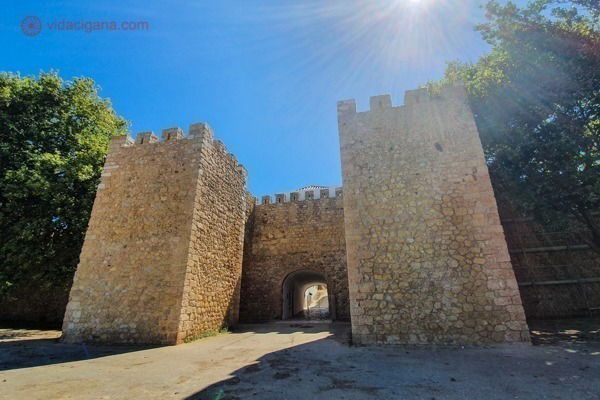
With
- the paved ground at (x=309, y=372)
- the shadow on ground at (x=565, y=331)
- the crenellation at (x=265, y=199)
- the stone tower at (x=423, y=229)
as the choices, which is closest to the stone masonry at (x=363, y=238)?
the stone tower at (x=423, y=229)

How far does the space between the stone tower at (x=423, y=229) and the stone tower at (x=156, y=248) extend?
4562 millimetres

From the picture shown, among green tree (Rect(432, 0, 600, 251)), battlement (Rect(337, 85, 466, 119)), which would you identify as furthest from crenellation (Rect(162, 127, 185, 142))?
green tree (Rect(432, 0, 600, 251))

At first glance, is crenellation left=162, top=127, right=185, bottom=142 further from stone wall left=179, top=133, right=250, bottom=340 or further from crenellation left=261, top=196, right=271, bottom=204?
crenellation left=261, top=196, right=271, bottom=204

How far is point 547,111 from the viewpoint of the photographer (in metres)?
8.02

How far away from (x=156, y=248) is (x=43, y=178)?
5.58 metres

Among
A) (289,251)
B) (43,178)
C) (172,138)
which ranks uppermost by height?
(172,138)

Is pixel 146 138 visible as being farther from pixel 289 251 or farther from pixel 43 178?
pixel 289 251

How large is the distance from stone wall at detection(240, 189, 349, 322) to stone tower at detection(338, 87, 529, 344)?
19.7 ft

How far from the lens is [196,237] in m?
8.23

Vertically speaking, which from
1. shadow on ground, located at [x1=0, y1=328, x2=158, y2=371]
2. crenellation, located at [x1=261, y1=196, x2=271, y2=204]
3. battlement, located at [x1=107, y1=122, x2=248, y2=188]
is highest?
battlement, located at [x1=107, y1=122, x2=248, y2=188]

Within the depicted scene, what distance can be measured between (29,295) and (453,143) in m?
18.3

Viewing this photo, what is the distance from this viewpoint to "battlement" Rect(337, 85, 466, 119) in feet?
25.1

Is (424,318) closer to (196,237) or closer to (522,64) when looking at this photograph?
(196,237)

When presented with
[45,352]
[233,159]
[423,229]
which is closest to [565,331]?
[423,229]
